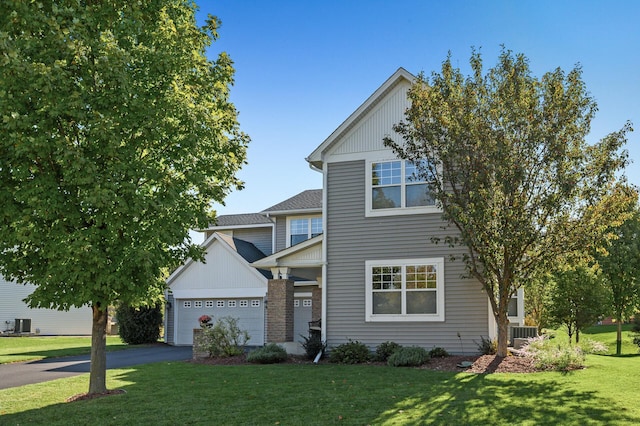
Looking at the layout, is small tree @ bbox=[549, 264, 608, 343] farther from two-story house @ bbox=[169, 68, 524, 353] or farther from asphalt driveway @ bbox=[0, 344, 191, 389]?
asphalt driveway @ bbox=[0, 344, 191, 389]

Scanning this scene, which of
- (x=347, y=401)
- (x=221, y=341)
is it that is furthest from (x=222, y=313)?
(x=347, y=401)

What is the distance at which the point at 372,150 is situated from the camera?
19.0 m

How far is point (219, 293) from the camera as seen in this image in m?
28.4

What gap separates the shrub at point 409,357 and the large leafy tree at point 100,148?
6.83 m

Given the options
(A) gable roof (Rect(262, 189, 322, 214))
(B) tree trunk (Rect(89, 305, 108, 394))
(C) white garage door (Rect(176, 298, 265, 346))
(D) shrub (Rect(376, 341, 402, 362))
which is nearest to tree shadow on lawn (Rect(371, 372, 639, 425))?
(D) shrub (Rect(376, 341, 402, 362))

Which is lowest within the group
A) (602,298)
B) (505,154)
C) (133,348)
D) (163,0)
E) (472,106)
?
(133,348)

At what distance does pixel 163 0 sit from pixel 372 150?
29.1 feet

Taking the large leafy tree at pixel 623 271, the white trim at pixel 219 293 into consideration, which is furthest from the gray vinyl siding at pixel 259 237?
the large leafy tree at pixel 623 271

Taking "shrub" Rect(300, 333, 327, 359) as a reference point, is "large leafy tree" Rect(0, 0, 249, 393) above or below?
above

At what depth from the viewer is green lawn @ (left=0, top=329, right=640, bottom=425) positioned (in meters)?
9.47

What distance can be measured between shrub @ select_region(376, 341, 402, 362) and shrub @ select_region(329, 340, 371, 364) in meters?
0.34

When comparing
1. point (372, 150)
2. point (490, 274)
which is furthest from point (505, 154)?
point (372, 150)

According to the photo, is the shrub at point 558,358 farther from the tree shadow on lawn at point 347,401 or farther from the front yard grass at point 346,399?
the tree shadow on lawn at point 347,401

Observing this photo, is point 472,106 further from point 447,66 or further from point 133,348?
point 133,348
